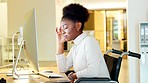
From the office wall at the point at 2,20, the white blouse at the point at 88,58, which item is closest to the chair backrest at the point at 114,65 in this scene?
the white blouse at the point at 88,58

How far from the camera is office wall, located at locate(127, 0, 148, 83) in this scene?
14.2 feet

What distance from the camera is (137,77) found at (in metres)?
4.41

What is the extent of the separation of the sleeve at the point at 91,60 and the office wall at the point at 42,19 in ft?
15.6

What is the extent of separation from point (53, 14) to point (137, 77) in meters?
3.14

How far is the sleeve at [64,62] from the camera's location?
245 cm

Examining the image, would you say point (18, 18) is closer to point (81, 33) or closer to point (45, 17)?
point (45, 17)

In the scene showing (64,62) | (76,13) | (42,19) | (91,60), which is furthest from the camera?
(42,19)

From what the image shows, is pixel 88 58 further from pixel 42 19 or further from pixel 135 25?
pixel 42 19

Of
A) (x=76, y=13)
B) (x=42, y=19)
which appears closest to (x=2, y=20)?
(x=42, y=19)

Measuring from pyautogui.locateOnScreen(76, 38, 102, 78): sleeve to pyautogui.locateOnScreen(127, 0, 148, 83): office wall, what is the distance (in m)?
2.48

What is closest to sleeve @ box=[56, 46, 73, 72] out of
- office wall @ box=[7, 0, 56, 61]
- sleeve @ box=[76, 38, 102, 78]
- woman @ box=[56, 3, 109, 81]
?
woman @ box=[56, 3, 109, 81]

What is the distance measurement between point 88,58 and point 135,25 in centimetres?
258

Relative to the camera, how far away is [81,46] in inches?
83.3

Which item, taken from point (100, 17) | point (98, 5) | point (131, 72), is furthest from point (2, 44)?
point (100, 17)
